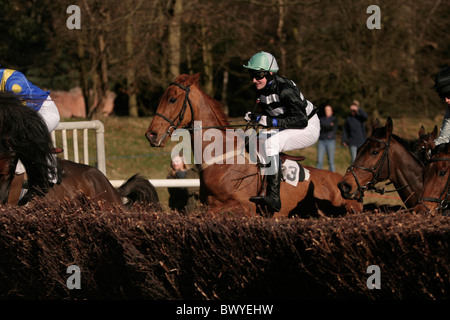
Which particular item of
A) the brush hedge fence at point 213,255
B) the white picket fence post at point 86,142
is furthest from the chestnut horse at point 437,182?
the white picket fence post at point 86,142

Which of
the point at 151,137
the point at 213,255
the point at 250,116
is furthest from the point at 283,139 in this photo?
the point at 213,255

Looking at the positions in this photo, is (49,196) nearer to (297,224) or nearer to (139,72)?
(297,224)

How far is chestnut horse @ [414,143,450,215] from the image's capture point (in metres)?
4.61

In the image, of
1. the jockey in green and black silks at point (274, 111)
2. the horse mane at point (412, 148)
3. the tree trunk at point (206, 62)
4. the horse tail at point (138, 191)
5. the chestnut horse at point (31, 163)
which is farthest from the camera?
the tree trunk at point (206, 62)

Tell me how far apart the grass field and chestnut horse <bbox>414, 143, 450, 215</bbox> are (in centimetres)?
679

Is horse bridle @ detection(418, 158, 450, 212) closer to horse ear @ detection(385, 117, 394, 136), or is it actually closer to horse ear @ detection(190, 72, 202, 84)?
horse ear @ detection(385, 117, 394, 136)

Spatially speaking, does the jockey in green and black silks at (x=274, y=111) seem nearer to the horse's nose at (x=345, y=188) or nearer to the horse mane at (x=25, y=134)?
the horse's nose at (x=345, y=188)

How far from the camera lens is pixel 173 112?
19.0 ft

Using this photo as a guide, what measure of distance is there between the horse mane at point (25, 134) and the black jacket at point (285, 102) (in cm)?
197

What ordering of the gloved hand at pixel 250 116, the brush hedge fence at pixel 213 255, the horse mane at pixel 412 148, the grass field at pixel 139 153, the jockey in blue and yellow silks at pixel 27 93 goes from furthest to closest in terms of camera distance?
the grass field at pixel 139 153, the gloved hand at pixel 250 116, the horse mane at pixel 412 148, the jockey in blue and yellow silks at pixel 27 93, the brush hedge fence at pixel 213 255

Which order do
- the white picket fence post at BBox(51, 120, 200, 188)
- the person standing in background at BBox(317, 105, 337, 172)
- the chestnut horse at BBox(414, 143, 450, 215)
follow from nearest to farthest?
the chestnut horse at BBox(414, 143, 450, 215)
the white picket fence post at BBox(51, 120, 200, 188)
the person standing in background at BBox(317, 105, 337, 172)

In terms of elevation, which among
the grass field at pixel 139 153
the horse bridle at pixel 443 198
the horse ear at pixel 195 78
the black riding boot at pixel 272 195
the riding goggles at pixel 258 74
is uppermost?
the riding goggles at pixel 258 74

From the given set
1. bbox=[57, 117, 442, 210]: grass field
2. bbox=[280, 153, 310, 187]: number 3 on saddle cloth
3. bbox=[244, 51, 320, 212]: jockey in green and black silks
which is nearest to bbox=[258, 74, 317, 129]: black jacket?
bbox=[244, 51, 320, 212]: jockey in green and black silks

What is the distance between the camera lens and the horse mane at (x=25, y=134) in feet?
15.7
